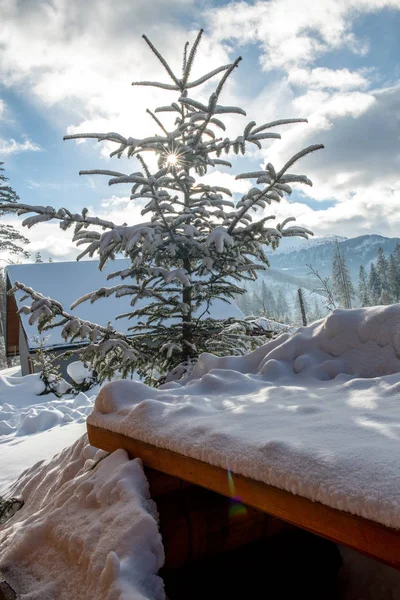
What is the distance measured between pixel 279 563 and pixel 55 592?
4.37ft

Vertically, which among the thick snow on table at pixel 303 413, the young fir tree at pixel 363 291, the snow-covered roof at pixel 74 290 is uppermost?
the snow-covered roof at pixel 74 290

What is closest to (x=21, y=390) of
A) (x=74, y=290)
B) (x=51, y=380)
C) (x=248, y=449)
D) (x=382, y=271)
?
(x=51, y=380)

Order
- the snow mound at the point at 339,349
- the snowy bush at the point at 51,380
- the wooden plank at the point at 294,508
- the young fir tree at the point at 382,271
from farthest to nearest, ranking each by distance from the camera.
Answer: the young fir tree at the point at 382,271
the snowy bush at the point at 51,380
the snow mound at the point at 339,349
the wooden plank at the point at 294,508

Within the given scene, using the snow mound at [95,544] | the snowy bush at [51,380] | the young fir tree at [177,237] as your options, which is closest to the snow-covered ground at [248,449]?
the snow mound at [95,544]

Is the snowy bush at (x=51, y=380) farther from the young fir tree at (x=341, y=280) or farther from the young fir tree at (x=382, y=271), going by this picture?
the young fir tree at (x=382, y=271)

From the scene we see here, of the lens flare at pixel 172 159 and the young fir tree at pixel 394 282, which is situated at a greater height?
the lens flare at pixel 172 159

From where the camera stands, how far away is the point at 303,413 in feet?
5.71

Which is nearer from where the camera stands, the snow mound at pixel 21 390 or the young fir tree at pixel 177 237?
the young fir tree at pixel 177 237

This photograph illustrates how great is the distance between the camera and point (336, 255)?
54.2m

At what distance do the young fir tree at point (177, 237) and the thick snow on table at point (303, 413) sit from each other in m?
1.87

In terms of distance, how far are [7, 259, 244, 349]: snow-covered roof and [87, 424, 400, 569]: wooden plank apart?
1342 cm

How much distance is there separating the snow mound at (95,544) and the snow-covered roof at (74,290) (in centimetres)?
1306

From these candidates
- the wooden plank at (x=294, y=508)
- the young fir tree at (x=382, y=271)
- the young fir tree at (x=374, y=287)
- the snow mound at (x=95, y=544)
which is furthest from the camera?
the young fir tree at (x=382, y=271)

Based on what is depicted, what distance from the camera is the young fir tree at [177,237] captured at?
4500mm
